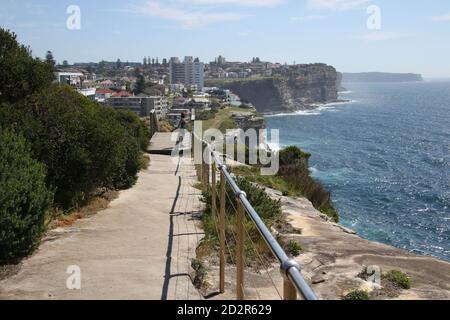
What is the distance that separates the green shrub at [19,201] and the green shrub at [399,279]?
403cm

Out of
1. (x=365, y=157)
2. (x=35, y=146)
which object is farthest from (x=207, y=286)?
(x=365, y=157)

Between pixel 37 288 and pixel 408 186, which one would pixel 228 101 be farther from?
pixel 37 288

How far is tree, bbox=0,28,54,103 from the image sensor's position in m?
8.89

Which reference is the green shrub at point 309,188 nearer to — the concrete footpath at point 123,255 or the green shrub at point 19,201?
the concrete footpath at point 123,255

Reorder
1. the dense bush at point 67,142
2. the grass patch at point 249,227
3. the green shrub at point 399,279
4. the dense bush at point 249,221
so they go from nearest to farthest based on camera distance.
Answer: the green shrub at point 399,279, the grass patch at point 249,227, the dense bush at point 249,221, the dense bush at point 67,142

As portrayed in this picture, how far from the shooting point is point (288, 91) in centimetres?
17700

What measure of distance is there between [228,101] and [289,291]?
145 meters

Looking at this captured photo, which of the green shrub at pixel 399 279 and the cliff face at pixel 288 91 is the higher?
the cliff face at pixel 288 91

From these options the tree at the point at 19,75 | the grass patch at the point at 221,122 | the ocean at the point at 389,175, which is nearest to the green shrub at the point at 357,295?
the tree at the point at 19,75

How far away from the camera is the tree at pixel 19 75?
889 centimetres

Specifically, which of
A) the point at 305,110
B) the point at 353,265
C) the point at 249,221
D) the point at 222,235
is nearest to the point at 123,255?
the point at 222,235

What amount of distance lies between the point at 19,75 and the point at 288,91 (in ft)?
562

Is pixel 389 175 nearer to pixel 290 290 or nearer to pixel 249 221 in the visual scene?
pixel 249 221
